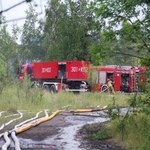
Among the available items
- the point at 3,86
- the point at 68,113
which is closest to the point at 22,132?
the point at 68,113

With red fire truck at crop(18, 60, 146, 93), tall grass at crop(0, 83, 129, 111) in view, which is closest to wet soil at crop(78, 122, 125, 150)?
tall grass at crop(0, 83, 129, 111)

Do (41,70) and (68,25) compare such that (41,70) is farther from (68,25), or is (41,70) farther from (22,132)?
(22,132)

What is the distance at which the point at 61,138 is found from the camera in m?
9.91

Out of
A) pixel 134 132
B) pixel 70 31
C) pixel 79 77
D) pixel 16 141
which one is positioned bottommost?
pixel 16 141

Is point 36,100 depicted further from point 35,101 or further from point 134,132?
point 134,132

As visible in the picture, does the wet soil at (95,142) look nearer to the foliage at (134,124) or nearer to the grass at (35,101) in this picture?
the foliage at (134,124)

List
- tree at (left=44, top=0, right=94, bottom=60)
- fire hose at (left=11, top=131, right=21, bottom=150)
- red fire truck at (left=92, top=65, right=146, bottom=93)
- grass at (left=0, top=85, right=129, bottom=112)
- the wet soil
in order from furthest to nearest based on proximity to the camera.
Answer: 1. tree at (left=44, top=0, right=94, bottom=60)
2. red fire truck at (left=92, top=65, right=146, bottom=93)
3. grass at (left=0, top=85, right=129, bottom=112)
4. the wet soil
5. fire hose at (left=11, top=131, right=21, bottom=150)

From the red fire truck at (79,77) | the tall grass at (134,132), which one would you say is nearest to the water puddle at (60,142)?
the tall grass at (134,132)

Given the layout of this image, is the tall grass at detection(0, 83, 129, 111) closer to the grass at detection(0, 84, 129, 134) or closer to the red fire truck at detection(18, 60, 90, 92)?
the grass at detection(0, 84, 129, 134)

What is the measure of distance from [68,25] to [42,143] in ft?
98.1

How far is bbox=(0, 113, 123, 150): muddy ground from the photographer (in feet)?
28.4

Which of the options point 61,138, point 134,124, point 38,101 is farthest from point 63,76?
point 134,124

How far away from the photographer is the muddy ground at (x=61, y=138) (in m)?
8.67

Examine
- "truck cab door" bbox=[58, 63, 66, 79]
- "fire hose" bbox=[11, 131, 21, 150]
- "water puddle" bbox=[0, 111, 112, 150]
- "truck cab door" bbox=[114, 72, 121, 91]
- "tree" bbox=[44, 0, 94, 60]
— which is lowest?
"water puddle" bbox=[0, 111, 112, 150]
